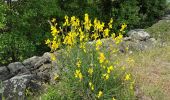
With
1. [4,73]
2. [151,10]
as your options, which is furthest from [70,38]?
[151,10]

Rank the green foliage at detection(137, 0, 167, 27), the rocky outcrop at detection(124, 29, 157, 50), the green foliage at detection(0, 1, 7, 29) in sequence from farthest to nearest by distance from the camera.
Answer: the green foliage at detection(137, 0, 167, 27) < the green foliage at detection(0, 1, 7, 29) < the rocky outcrop at detection(124, 29, 157, 50)

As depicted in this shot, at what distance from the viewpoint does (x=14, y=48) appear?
49.3 ft

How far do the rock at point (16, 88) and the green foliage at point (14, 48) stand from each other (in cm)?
481

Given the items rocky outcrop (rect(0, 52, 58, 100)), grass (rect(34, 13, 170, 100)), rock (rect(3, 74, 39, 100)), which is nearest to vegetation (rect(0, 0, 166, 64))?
rocky outcrop (rect(0, 52, 58, 100))

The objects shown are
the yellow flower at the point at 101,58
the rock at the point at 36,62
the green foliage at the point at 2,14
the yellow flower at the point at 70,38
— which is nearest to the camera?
the yellow flower at the point at 101,58

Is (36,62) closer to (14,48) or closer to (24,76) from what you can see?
(24,76)

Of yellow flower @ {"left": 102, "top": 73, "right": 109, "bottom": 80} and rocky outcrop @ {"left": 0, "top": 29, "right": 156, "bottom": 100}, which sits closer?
yellow flower @ {"left": 102, "top": 73, "right": 109, "bottom": 80}

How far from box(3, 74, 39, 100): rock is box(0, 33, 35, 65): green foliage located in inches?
189

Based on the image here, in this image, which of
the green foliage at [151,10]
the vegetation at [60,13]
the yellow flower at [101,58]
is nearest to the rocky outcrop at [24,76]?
the yellow flower at [101,58]

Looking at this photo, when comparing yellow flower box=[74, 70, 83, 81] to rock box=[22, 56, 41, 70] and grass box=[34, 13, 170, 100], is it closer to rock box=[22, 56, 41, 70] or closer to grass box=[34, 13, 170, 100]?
grass box=[34, 13, 170, 100]

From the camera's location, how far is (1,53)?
571 inches

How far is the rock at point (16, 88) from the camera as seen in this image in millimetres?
9516

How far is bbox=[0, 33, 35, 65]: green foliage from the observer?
48.2 ft

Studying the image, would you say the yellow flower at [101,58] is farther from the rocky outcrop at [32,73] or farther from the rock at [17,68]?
the rock at [17,68]
